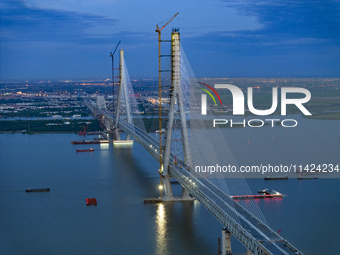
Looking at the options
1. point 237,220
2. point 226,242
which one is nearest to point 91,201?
point 226,242

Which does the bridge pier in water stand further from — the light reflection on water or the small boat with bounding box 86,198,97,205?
the small boat with bounding box 86,198,97,205

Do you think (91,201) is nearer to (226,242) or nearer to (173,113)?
(173,113)

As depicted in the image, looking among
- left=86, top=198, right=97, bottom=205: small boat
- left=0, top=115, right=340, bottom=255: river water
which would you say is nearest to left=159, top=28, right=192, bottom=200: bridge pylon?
left=0, top=115, right=340, bottom=255: river water

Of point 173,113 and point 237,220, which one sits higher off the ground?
point 173,113

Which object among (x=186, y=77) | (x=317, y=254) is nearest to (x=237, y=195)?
(x=186, y=77)

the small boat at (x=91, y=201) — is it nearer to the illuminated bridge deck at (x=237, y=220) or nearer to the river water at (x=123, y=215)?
the river water at (x=123, y=215)

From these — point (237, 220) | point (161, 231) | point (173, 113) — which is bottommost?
point (161, 231)

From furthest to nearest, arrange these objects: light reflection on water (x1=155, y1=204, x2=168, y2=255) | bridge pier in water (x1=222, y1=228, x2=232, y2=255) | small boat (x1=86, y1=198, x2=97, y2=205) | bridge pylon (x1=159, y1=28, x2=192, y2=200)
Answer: small boat (x1=86, y1=198, x2=97, y2=205), bridge pylon (x1=159, y1=28, x2=192, y2=200), light reflection on water (x1=155, y1=204, x2=168, y2=255), bridge pier in water (x1=222, y1=228, x2=232, y2=255)

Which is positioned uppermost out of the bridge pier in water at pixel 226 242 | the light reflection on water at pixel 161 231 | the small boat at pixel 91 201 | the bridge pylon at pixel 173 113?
the bridge pylon at pixel 173 113

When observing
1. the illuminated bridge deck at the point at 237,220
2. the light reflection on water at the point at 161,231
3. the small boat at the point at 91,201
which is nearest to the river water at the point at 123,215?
the light reflection on water at the point at 161,231
